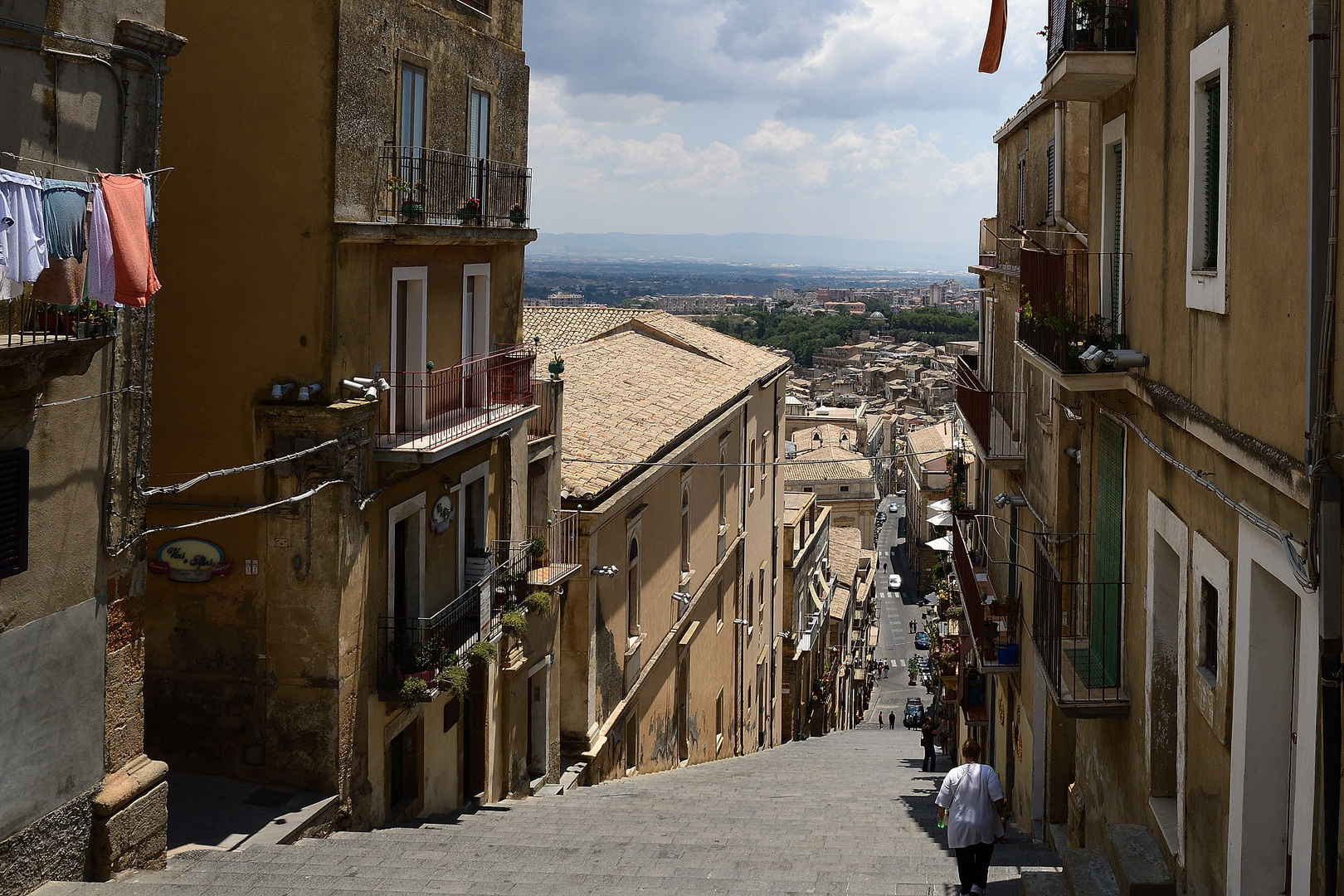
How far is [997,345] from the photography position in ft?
73.4

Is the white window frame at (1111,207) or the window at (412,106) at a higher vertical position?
the window at (412,106)

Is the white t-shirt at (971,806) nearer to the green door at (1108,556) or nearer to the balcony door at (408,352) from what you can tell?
the green door at (1108,556)

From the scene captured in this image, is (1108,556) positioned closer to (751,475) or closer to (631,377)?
(631,377)

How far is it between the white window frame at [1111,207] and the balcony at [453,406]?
7.13 m

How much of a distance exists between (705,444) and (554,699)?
8.57 metres

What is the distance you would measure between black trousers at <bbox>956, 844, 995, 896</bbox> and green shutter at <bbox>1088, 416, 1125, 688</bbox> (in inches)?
81.2

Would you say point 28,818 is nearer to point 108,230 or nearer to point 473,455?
point 108,230

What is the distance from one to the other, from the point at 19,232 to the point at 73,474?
2130 mm

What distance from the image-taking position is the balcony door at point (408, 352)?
48.8 feet

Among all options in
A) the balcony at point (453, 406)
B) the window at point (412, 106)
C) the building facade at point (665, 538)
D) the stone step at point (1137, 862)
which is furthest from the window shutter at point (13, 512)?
the building facade at point (665, 538)

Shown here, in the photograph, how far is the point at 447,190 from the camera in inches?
625

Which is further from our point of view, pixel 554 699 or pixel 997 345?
pixel 997 345

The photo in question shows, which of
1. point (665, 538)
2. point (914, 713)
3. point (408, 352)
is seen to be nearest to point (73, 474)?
point (408, 352)

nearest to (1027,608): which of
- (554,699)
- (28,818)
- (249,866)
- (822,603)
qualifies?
(554,699)
